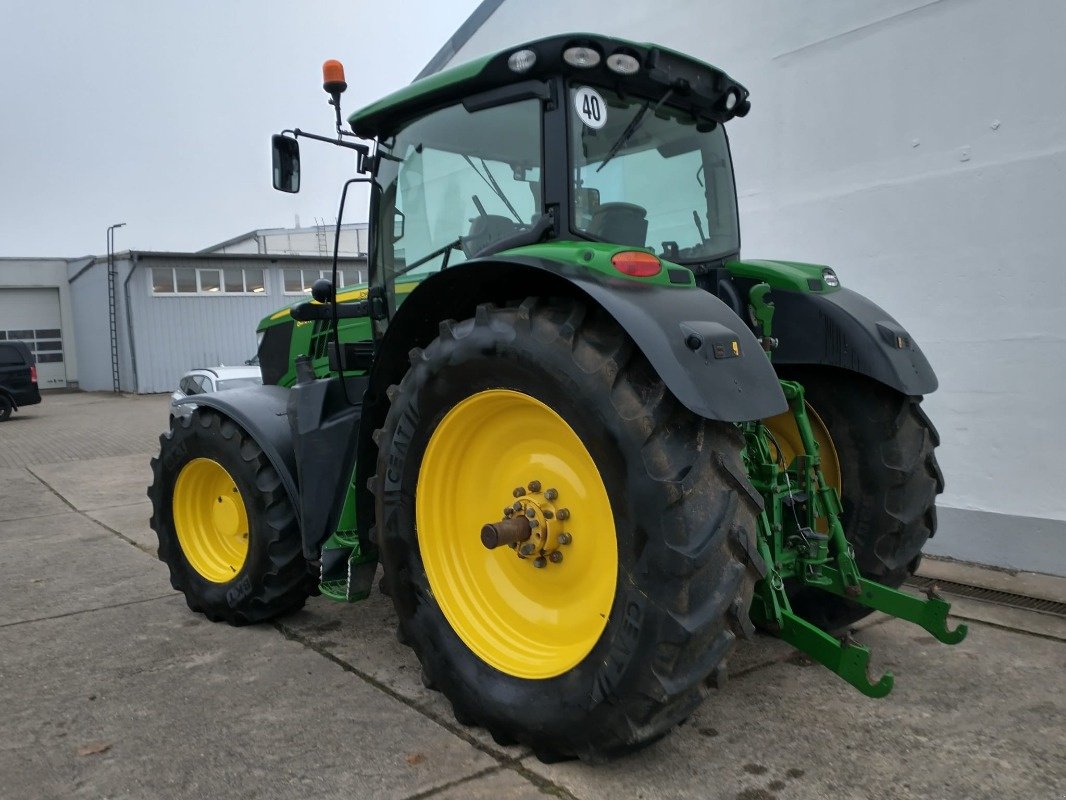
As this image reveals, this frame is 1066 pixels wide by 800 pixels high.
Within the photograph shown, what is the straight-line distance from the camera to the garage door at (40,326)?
2675cm

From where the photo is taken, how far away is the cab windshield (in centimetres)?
299

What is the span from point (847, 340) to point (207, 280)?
23.6 m

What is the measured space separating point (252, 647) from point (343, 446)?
1.03 metres

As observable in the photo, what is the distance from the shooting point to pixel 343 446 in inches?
143

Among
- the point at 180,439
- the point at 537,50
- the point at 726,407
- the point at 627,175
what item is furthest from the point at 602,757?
the point at 180,439

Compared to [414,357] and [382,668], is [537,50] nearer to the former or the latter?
[414,357]

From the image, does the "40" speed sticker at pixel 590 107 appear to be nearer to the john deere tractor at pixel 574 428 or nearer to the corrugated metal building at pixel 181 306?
the john deere tractor at pixel 574 428

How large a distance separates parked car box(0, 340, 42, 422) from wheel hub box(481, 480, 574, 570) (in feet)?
62.1

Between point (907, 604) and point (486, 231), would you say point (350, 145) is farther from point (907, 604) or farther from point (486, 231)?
point (907, 604)

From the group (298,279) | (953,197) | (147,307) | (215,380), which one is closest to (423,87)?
(953,197)

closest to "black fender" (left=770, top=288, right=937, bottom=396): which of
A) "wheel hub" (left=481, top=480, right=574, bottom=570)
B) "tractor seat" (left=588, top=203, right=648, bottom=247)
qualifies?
"tractor seat" (left=588, top=203, right=648, bottom=247)

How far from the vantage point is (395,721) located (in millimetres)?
2998

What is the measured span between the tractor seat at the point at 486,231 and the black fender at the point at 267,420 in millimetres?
1291

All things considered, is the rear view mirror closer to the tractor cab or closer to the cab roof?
the tractor cab
